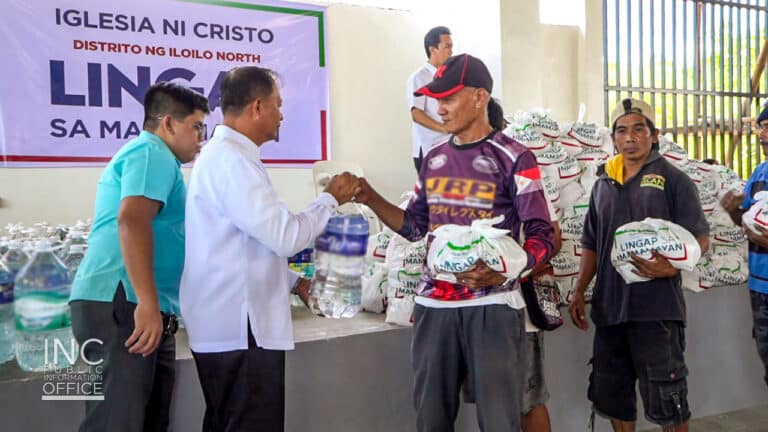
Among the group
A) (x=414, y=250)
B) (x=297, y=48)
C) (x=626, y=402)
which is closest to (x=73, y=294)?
(x=414, y=250)

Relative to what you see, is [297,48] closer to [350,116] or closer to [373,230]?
[350,116]

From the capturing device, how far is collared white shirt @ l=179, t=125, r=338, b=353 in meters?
1.64

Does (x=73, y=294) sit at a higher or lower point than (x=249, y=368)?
higher

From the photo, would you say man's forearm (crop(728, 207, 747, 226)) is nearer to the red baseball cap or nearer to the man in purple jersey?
the man in purple jersey

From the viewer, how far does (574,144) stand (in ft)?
11.0

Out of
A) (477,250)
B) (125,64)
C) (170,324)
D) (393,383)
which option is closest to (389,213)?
A: (477,250)

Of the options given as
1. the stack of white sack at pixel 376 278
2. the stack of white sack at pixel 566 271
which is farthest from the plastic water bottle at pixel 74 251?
the stack of white sack at pixel 566 271

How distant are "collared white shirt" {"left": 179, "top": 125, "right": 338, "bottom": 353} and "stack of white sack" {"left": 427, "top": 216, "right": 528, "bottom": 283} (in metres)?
0.37

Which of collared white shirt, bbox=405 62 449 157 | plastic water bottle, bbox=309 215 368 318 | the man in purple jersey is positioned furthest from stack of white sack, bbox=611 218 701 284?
collared white shirt, bbox=405 62 449 157

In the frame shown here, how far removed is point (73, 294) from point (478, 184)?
1161mm

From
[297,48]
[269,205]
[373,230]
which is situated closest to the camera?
[269,205]

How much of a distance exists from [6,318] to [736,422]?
3476 millimetres

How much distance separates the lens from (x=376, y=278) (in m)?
2.97

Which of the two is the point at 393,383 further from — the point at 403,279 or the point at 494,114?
the point at 494,114
